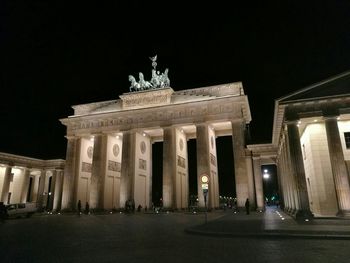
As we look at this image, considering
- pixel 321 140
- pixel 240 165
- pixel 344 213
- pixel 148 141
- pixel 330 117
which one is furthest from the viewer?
pixel 148 141

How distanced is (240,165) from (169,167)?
29.9 ft

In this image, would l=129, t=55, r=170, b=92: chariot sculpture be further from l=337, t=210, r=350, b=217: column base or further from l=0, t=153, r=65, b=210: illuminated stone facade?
l=337, t=210, r=350, b=217: column base

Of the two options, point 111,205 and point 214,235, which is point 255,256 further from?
point 111,205

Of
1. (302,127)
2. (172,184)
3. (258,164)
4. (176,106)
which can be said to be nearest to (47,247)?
(302,127)

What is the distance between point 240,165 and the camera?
3462cm

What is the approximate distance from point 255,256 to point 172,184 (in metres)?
28.6

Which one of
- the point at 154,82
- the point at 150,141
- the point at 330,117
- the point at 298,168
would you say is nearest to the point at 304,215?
the point at 298,168

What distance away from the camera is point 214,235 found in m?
12.6

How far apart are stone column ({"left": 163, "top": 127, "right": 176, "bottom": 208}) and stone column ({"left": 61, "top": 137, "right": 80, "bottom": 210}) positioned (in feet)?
49.8

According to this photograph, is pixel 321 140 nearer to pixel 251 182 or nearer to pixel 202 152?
pixel 251 182

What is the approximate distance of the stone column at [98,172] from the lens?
1558 inches

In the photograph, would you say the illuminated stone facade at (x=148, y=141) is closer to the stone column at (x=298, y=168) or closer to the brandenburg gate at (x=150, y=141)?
the brandenburg gate at (x=150, y=141)

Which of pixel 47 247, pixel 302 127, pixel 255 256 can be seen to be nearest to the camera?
pixel 255 256

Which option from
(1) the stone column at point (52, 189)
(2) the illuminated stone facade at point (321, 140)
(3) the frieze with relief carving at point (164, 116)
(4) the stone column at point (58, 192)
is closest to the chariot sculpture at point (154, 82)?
(3) the frieze with relief carving at point (164, 116)
